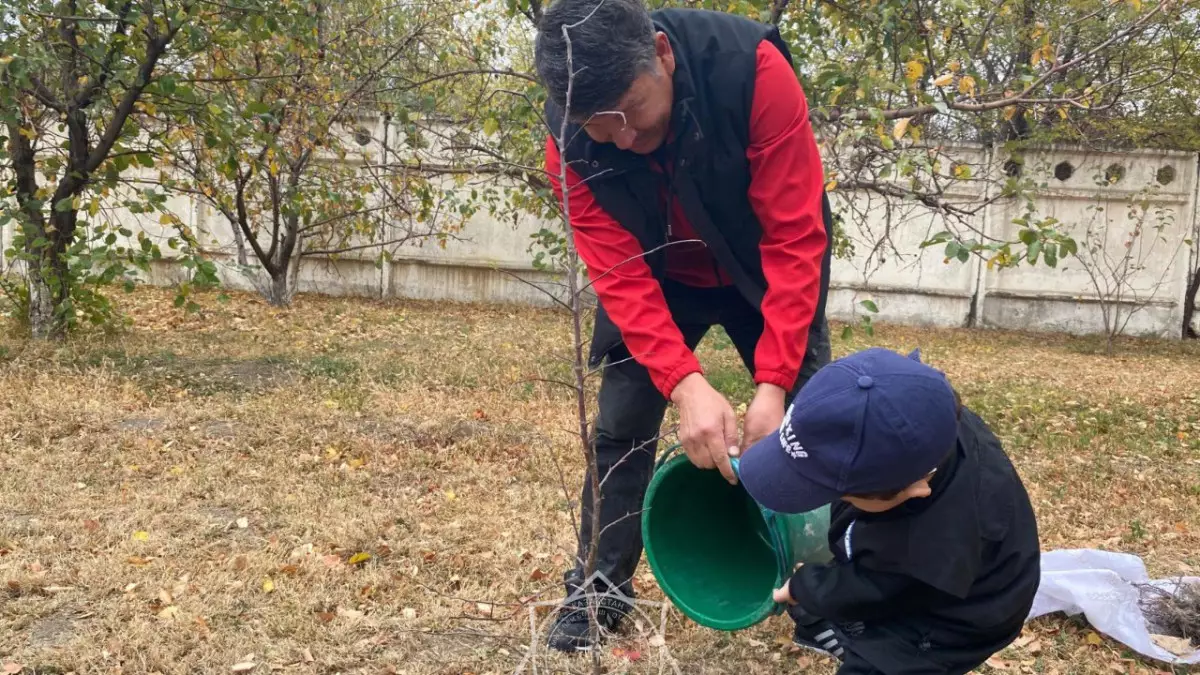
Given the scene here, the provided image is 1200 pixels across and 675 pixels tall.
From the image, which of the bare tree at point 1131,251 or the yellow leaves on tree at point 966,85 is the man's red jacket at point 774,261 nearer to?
the yellow leaves on tree at point 966,85

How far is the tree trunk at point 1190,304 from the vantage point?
35.2ft

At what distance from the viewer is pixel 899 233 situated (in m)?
11.1

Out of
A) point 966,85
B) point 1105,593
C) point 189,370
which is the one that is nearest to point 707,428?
point 1105,593

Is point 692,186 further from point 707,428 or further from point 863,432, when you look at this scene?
point 863,432

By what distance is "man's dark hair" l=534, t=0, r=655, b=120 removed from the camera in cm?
163

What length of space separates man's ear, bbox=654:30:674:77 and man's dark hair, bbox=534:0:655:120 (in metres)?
0.09

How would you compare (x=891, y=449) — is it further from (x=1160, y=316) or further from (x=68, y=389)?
(x=1160, y=316)

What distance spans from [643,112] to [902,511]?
90 cm

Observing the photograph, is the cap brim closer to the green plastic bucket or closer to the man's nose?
the green plastic bucket

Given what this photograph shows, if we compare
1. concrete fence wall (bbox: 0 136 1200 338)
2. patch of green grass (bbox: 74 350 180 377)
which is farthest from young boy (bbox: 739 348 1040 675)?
concrete fence wall (bbox: 0 136 1200 338)

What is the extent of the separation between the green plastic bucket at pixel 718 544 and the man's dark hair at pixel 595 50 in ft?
2.59

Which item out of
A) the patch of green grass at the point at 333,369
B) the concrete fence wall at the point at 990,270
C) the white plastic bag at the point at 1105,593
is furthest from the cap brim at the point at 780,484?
the concrete fence wall at the point at 990,270

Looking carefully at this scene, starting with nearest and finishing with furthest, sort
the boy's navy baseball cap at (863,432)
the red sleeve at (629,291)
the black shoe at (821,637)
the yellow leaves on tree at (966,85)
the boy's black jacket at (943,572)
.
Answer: the boy's navy baseball cap at (863,432), the boy's black jacket at (943,572), the red sleeve at (629,291), the black shoe at (821,637), the yellow leaves on tree at (966,85)

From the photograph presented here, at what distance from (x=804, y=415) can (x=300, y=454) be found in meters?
3.00
